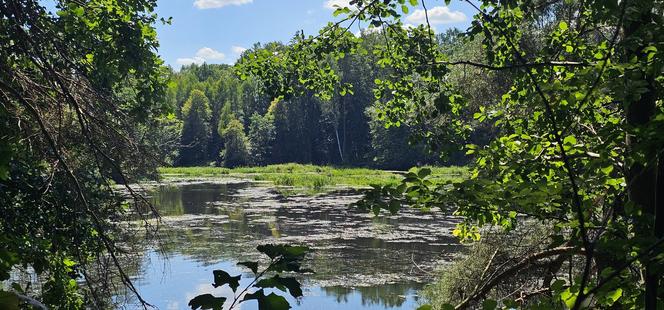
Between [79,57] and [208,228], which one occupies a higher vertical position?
[79,57]

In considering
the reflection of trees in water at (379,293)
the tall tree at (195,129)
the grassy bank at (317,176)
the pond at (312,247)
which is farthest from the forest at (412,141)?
the tall tree at (195,129)

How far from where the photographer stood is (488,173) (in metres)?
3.35

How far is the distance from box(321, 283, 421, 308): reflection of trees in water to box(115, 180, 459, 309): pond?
0.02 metres

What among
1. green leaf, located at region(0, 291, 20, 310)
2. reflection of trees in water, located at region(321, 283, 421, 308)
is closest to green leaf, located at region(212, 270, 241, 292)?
green leaf, located at region(0, 291, 20, 310)

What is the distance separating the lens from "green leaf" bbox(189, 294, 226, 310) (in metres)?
1.32

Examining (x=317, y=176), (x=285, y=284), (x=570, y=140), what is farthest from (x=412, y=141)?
(x=317, y=176)

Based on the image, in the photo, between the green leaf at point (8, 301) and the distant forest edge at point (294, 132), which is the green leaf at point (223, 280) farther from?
the distant forest edge at point (294, 132)

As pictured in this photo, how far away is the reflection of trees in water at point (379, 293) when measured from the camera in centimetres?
1137

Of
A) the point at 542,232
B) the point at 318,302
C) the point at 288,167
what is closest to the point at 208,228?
the point at 318,302

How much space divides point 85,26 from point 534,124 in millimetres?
3263

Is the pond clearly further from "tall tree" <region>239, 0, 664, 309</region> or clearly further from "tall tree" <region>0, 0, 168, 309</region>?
"tall tree" <region>239, 0, 664, 309</region>

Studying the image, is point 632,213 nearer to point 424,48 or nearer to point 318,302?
point 424,48

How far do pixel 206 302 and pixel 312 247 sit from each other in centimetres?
Result: 1126

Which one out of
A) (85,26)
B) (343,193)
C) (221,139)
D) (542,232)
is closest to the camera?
(85,26)
